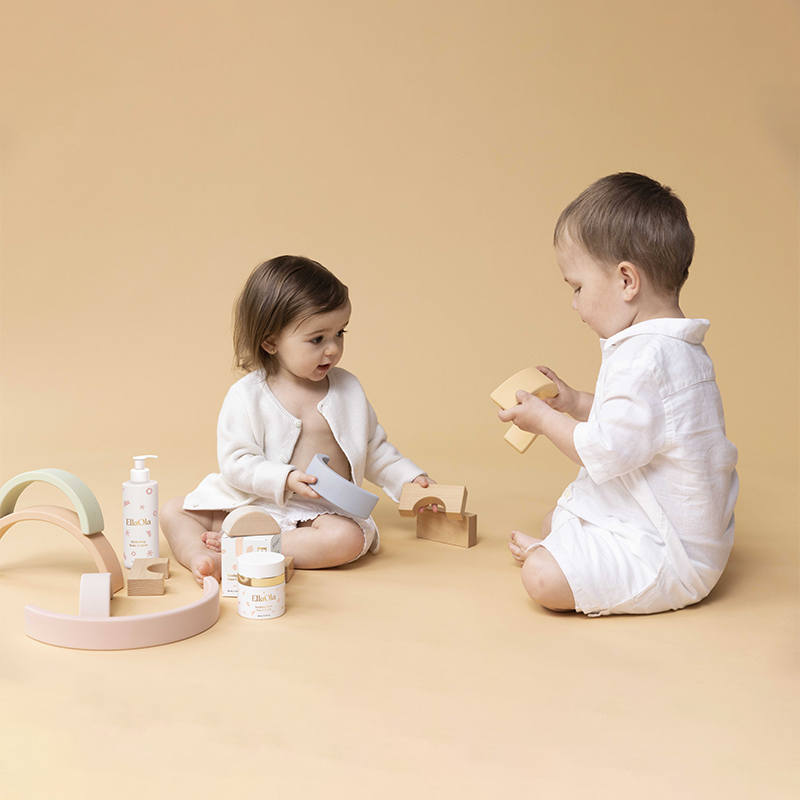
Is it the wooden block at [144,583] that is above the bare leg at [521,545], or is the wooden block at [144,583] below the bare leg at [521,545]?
below

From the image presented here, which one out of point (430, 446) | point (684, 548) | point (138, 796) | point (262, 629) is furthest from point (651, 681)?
point (430, 446)

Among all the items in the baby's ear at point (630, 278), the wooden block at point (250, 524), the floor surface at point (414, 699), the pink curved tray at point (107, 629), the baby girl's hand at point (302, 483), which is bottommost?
the floor surface at point (414, 699)

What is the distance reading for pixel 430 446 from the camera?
3.47 m

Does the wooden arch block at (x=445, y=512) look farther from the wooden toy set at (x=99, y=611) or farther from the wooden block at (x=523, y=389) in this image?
the wooden toy set at (x=99, y=611)

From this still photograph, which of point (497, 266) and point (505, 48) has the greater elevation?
Result: point (505, 48)

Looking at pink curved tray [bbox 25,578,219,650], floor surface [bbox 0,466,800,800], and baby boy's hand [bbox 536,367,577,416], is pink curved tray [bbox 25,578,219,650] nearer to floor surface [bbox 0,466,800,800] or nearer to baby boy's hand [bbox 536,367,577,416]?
floor surface [bbox 0,466,800,800]

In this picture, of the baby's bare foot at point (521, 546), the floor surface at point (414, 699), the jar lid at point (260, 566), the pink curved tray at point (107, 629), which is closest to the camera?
the floor surface at point (414, 699)

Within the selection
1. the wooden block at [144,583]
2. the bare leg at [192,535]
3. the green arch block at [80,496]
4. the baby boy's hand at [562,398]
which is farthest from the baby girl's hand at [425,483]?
the green arch block at [80,496]

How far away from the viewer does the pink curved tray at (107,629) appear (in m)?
1.64

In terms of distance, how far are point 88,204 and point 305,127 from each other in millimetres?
1032

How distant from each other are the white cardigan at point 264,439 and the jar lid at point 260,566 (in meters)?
0.35

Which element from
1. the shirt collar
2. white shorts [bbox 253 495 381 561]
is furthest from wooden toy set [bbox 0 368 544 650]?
the shirt collar

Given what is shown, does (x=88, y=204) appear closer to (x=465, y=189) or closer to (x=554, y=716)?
(x=465, y=189)

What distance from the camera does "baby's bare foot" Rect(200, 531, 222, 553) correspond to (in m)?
2.20
